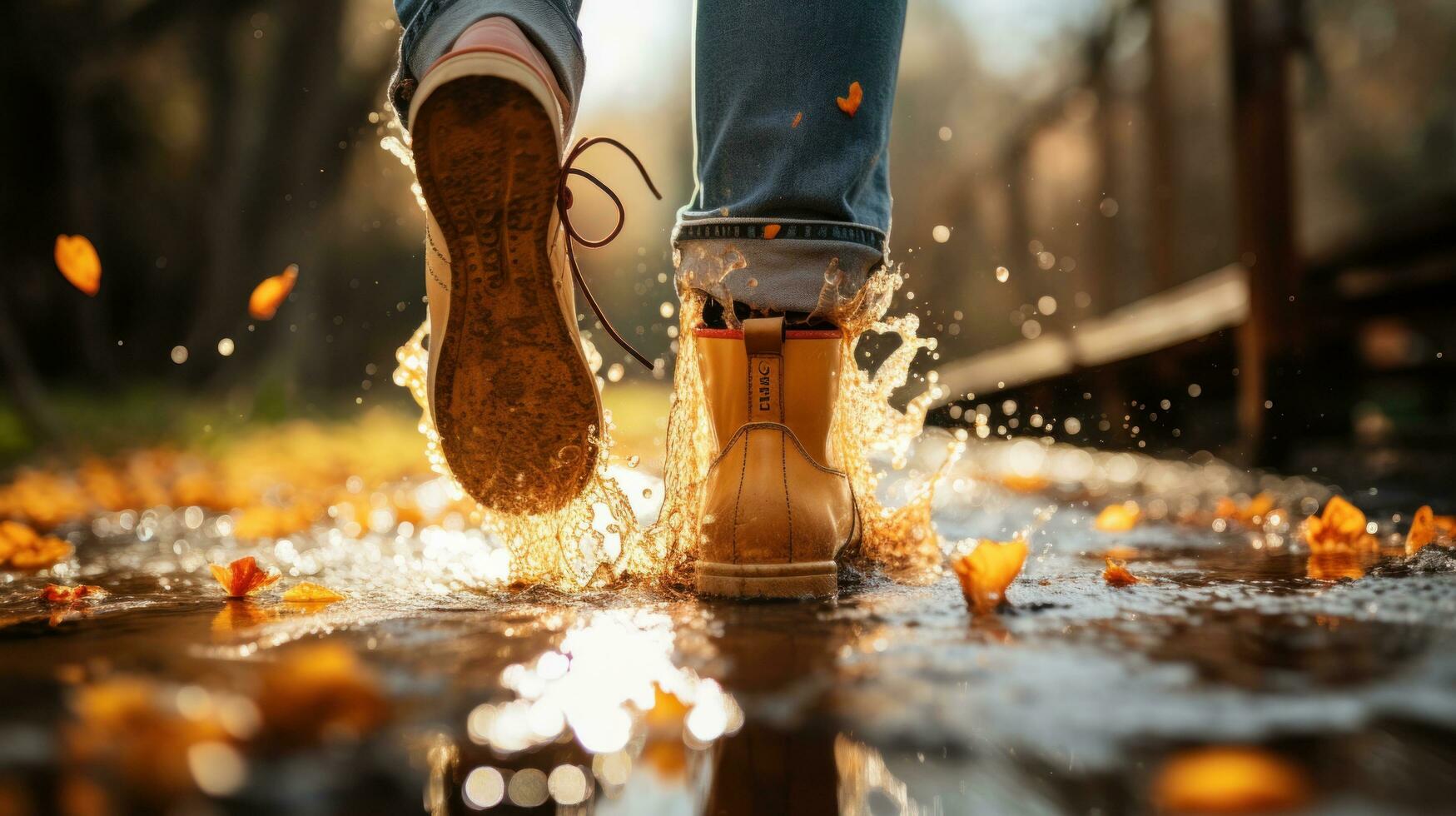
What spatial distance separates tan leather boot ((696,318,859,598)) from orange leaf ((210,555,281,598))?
0.58 m

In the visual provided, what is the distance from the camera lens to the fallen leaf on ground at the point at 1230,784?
1.98ft

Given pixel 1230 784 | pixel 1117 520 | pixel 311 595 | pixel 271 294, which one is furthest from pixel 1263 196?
pixel 271 294

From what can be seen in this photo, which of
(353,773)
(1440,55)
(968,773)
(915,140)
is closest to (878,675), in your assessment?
(968,773)

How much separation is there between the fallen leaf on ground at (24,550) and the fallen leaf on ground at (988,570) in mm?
1499

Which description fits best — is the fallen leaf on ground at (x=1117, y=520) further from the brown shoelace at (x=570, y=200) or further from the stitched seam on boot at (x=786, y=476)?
the brown shoelace at (x=570, y=200)

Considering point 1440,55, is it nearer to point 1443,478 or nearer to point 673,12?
point 673,12

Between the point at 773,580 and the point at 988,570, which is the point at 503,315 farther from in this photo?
the point at 988,570

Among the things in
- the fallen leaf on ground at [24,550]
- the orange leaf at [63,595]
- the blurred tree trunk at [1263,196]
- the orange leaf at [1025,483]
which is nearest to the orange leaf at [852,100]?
the orange leaf at [63,595]

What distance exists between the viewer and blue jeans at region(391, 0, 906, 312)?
4.33 ft

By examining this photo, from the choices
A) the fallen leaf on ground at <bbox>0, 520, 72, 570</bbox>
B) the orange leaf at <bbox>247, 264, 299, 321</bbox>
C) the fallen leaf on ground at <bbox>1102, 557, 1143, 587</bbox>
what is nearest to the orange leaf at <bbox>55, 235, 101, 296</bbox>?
the orange leaf at <bbox>247, 264, 299, 321</bbox>

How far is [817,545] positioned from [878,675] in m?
0.46

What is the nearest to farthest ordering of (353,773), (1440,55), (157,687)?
(353,773)
(157,687)
(1440,55)

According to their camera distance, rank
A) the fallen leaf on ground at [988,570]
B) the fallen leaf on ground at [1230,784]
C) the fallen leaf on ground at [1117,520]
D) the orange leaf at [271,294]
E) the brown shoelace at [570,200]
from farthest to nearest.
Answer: the orange leaf at [271,294]
the fallen leaf on ground at [1117,520]
the brown shoelace at [570,200]
the fallen leaf on ground at [988,570]
the fallen leaf on ground at [1230,784]

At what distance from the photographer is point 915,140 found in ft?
61.8
